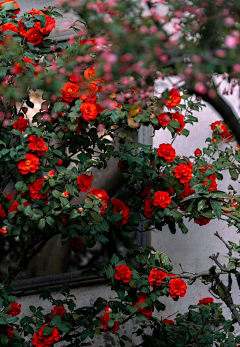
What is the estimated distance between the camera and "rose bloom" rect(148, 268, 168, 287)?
425 cm

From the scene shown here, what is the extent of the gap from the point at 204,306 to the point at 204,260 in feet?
2.40

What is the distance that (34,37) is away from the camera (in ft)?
14.4

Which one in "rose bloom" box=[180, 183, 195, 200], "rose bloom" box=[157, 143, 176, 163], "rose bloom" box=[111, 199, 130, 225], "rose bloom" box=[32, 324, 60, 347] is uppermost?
"rose bloom" box=[157, 143, 176, 163]

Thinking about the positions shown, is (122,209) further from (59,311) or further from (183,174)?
(59,311)

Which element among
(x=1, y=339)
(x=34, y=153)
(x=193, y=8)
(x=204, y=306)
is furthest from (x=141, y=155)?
(x=193, y=8)

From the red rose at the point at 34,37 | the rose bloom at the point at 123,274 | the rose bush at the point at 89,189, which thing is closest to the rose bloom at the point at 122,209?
the rose bush at the point at 89,189

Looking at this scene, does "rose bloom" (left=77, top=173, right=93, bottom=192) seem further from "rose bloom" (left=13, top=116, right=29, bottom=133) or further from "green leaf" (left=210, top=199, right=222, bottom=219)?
"green leaf" (left=210, top=199, right=222, bottom=219)

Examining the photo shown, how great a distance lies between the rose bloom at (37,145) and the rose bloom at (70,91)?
1.09ft

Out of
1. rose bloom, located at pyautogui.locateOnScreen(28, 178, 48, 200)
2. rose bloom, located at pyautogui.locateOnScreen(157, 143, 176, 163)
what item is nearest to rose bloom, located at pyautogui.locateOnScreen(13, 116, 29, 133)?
rose bloom, located at pyautogui.locateOnScreen(28, 178, 48, 200)

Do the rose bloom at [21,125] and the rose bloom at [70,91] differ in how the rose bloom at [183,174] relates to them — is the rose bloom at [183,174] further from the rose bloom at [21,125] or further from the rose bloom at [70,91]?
the rose bloom at [21,125]

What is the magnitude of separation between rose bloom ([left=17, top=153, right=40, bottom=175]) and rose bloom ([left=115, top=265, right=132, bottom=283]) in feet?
2.68

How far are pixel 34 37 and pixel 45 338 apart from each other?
1.89m

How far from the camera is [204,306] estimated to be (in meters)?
4.65

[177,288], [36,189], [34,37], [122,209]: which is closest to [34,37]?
[34,37]
